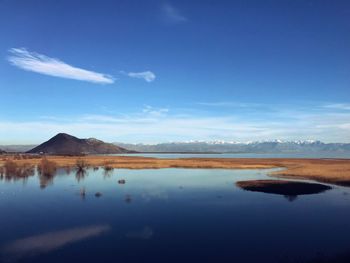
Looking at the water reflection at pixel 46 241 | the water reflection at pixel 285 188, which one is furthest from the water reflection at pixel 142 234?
the water reflection at pixel 285 188

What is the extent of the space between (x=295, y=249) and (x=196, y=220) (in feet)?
34.1

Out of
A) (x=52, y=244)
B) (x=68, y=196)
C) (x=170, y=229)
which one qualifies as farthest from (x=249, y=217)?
(x=68, y=196)

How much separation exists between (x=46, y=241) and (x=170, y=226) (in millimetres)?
9601

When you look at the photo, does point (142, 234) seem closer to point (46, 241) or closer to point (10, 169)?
point (46, 241)

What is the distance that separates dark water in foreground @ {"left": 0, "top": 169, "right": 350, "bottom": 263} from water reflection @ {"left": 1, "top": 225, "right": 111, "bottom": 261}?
0.06 metres

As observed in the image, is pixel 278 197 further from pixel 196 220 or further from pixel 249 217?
pixel 196 220

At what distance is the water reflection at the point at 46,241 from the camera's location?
22.9m

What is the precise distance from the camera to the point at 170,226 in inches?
1187

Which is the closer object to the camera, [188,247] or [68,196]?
[188,247]

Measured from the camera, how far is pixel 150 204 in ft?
130

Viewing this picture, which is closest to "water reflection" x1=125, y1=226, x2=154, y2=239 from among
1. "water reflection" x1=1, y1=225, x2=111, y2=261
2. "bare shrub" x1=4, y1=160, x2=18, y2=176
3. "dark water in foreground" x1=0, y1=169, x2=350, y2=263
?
"dark water in foreground" x1=0, y1=169, x2=350, y2=263

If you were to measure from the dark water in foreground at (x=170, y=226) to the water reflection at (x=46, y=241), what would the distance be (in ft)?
0.19

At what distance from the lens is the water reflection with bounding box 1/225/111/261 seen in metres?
22.9

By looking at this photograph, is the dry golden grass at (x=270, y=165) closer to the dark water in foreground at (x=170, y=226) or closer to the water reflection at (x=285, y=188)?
the water reflection at (x=285, y=188)
